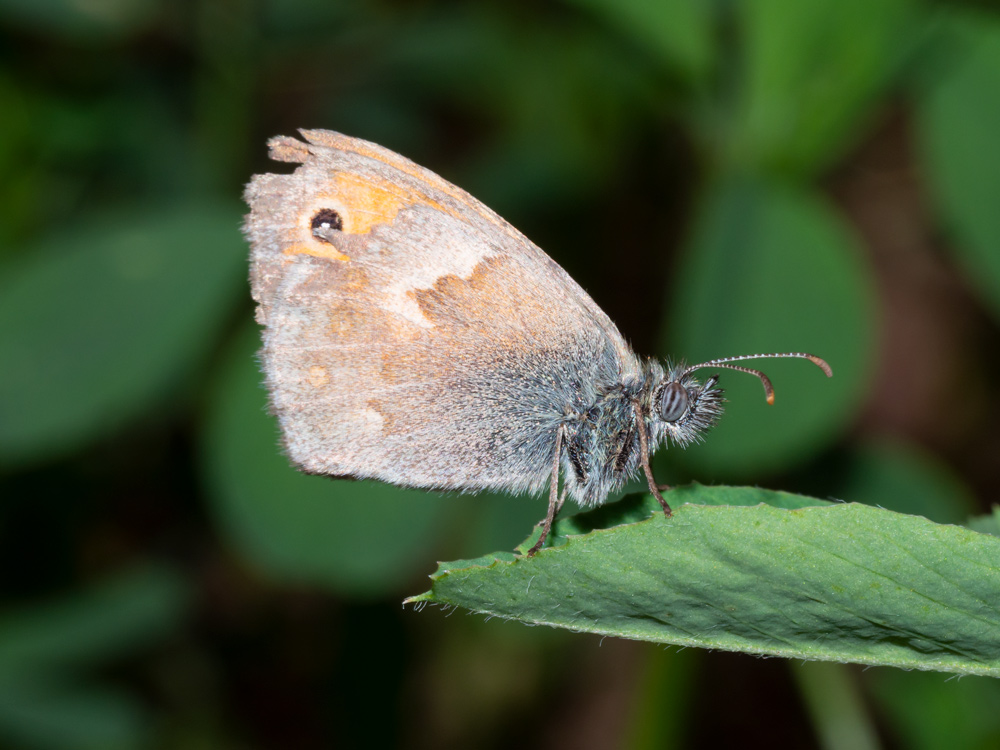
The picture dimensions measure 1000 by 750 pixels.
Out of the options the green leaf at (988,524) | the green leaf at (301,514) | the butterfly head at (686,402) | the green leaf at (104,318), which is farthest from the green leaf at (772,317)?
the green leaf at (104,318)

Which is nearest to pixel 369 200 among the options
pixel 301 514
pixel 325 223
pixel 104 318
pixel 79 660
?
pixel 325 223

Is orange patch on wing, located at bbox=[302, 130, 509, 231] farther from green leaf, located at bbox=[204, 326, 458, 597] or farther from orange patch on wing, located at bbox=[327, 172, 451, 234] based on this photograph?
green leaf, located at bbox=[204, 326, 458, 597]

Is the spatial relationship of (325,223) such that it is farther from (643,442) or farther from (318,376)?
(643,442)

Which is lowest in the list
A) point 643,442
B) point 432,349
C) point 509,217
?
point 643,442

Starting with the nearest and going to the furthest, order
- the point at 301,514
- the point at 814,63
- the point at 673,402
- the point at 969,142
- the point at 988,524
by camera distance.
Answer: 1. the point at 988,524
2. the point at 673,402
3. the point at 814,63
4. the point at 301,514
5. the point at 969,142

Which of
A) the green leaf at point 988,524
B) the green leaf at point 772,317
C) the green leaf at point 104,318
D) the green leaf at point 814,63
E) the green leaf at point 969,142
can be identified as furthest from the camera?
the green leaf at point 969,142

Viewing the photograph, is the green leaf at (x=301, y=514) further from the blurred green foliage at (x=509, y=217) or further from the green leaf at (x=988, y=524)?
the green leaf at (x=988, y=524)
